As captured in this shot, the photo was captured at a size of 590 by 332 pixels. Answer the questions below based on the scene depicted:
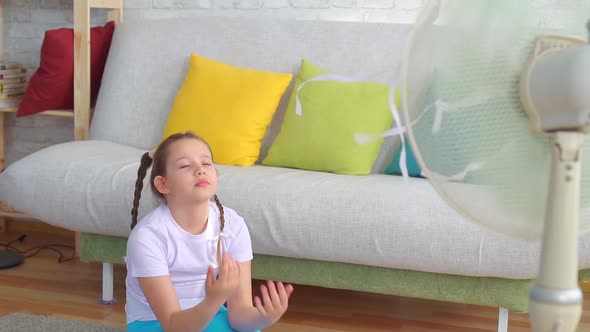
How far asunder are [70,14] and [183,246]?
2.21m

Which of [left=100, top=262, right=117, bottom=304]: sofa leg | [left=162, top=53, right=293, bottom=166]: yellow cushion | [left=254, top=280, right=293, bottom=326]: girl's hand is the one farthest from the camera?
[left=162, top=53, right=293, bottom=166]: yellow cushion

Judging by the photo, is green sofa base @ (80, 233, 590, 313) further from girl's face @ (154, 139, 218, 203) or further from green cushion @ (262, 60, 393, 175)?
girl's face @ (154, 139, 218, 203)

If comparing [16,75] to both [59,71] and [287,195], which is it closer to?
[59,71]

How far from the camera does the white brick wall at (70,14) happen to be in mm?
3346

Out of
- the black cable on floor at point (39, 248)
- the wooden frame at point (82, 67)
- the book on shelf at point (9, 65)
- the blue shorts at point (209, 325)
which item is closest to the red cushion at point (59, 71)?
the wooden frame at point (82, 67)

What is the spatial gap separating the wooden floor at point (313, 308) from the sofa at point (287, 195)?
0.53 feet

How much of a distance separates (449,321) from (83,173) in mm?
1302

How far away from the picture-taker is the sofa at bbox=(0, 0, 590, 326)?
2.30m

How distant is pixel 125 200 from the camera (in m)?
2.58

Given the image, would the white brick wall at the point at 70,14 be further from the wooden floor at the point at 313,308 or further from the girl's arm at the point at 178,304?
the girl's arm at the point at 178,304

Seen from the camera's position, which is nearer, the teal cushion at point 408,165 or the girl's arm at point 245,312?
the girl's arm at point 245,312

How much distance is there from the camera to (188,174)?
6.05 ft

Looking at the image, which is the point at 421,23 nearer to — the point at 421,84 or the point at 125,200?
the point at 421,84

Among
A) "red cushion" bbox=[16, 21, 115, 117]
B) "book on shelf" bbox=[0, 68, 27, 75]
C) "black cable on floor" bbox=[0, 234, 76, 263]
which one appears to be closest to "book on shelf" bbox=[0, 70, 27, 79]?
"book on shelf" bbox=[0, 68, 27, 75]
